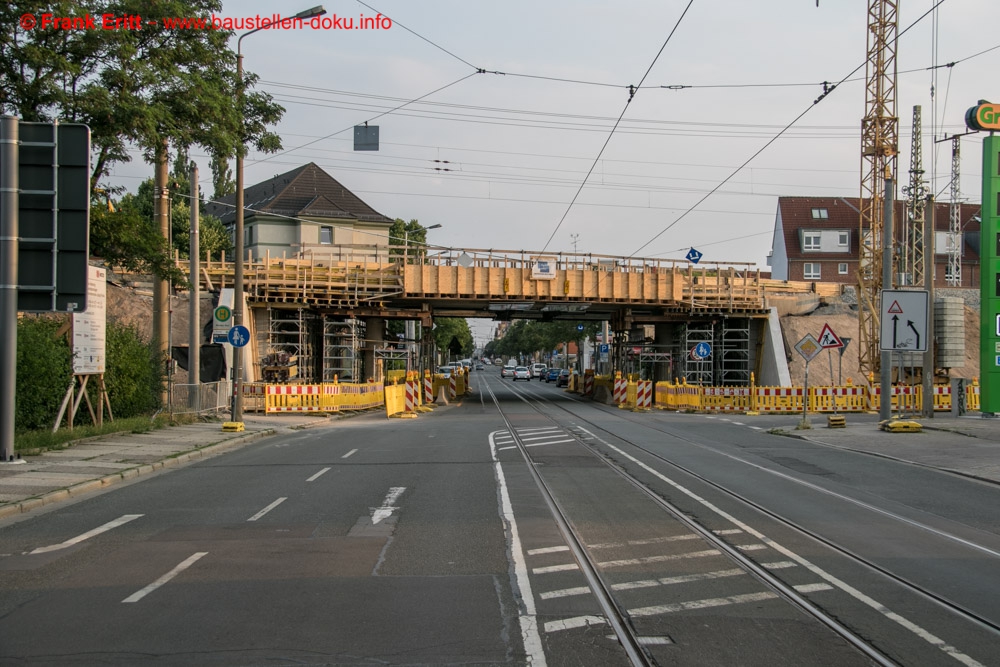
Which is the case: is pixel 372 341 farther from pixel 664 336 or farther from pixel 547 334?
pixel 547 334

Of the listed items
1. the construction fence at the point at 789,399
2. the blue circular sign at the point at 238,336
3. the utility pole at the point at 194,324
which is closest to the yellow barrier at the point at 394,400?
the utility pole at the point at 194,324

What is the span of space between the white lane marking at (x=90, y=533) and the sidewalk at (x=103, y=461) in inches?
61.4

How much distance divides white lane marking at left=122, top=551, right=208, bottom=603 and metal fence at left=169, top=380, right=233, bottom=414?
17309mm

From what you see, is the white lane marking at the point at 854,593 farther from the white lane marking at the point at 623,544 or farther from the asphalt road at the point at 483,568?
the white lane marking at the point at 623,544

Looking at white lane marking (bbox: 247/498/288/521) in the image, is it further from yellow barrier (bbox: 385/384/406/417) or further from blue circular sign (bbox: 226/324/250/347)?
yellow barrier (bbox: 385/384/406/417)

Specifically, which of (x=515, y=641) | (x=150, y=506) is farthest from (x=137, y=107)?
(x=515, y=641)

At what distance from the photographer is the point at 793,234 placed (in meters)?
70.4

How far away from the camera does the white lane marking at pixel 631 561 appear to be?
7.79 m

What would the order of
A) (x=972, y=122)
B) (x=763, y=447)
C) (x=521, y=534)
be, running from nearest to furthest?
(x=521, y=534) → (x=763, y=447) → (x=972, y=122)

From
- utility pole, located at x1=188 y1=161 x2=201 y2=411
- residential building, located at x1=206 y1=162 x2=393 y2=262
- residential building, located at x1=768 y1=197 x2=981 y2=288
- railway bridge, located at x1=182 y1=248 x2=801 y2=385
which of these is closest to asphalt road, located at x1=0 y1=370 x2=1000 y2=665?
utility pole, located at x1=188 y1=161 x2=201 y2=411

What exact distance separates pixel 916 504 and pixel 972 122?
16.3 m

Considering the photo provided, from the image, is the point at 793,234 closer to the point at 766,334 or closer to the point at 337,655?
the point at 766,334

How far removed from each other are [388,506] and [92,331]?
1133cm

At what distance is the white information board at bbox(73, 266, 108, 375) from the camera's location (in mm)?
18672
